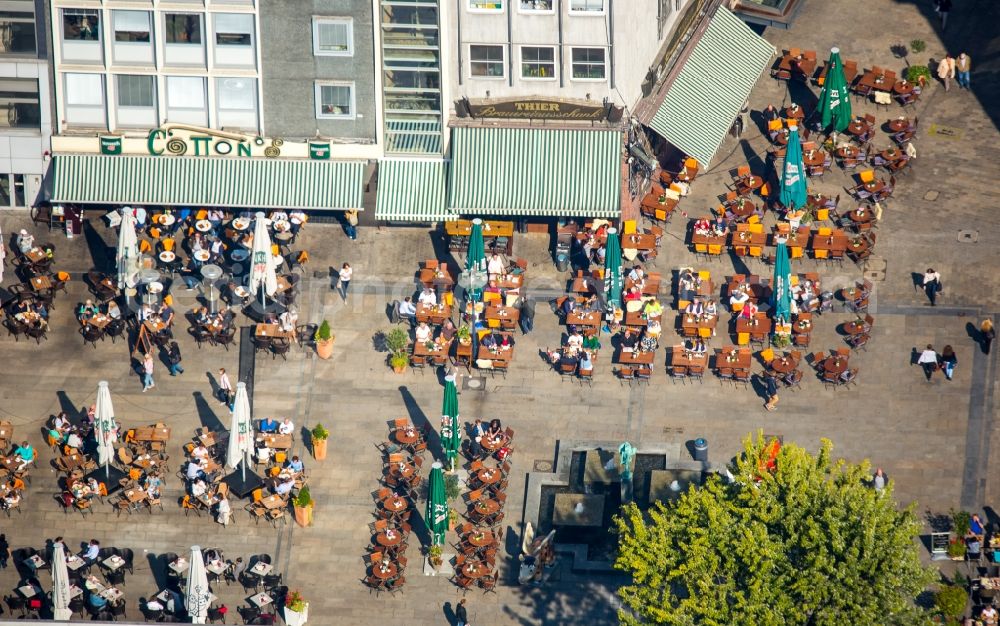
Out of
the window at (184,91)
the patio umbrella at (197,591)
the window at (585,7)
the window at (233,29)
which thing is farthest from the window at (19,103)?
the window at (585,7)

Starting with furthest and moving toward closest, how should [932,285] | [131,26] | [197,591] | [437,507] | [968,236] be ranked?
[968,236] < [932,285] < [131,26] < [437,507] < [197,591]

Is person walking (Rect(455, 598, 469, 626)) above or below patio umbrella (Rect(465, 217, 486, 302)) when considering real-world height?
below

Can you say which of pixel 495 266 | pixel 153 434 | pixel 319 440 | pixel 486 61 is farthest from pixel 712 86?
pixel 153 434

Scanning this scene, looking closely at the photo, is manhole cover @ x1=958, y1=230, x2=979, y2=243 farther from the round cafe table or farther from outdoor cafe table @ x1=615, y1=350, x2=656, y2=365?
outdoor cafe table @ x1=615, y1=350, x2=656, y2=365

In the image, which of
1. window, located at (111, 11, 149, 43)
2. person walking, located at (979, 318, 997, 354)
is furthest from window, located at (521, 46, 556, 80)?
person walking, located at (979, 318, 997, 354)

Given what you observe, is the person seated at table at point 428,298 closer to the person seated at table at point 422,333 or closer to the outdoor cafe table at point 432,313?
the outdoor cafe table at point 432,313

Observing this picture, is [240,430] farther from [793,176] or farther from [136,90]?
[793,176]
